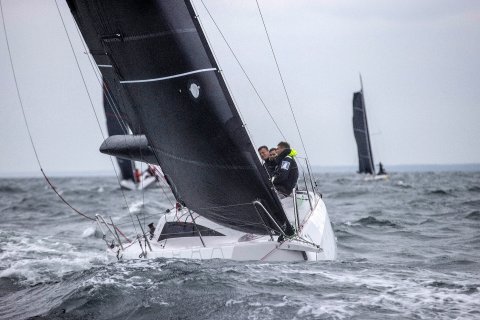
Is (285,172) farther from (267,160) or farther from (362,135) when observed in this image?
(362,135)

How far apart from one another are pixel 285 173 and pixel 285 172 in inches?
0.6

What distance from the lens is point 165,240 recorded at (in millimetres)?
8312

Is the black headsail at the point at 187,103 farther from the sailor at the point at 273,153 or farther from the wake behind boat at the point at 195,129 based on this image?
the sailor at the point at 273,153

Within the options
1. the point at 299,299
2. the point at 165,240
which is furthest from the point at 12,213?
the point at 299,299

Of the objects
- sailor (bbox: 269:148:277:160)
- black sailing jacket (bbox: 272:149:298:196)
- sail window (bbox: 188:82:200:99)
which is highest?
sail window (bbox: 188:82:200:99)

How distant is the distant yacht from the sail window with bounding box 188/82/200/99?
38788 millimetres

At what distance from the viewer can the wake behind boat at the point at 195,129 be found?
688cm

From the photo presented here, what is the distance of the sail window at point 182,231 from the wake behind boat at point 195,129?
0.36 meters

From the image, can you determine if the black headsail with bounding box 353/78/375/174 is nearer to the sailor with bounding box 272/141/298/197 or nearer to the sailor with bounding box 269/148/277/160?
the sailor with bounding box 269/148/277/160

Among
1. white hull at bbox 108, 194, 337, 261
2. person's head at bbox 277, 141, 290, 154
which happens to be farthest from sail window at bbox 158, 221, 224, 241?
person's head at bbox 277, 141, 290, 154

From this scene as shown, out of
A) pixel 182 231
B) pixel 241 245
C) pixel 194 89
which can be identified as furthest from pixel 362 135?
pixel 194 89

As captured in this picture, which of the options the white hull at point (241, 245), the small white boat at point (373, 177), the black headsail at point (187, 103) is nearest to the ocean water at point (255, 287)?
the white hull at point (241, 245)

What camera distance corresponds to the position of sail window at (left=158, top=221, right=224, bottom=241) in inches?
321

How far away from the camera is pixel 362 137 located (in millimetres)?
46625
